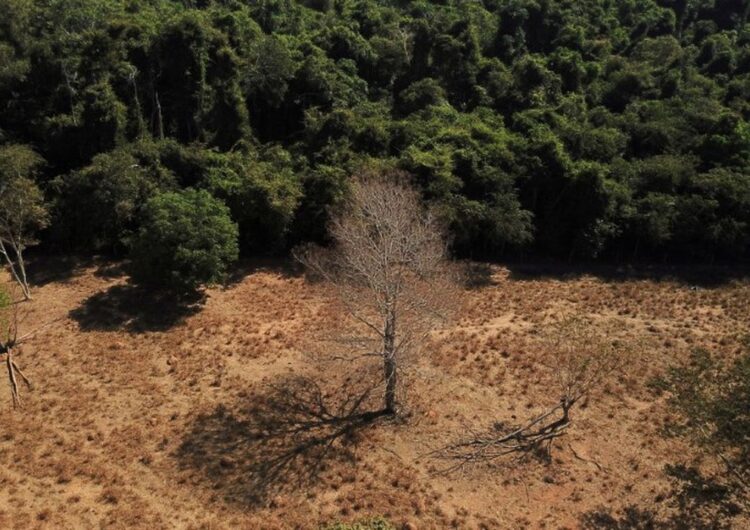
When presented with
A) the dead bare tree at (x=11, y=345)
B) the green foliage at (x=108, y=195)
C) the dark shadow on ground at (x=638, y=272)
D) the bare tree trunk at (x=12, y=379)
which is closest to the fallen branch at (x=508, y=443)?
the dark shadow on ground at (x=638, y=272)

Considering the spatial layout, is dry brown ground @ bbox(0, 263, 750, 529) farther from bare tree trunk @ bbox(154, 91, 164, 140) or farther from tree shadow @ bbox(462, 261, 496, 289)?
bare tree trunk @ bbox(154, 91, 164, 140)

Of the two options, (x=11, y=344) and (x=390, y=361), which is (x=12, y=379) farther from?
(x=390, y=361)

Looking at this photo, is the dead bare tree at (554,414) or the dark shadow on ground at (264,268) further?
the dark shadow on ground at (264,268)

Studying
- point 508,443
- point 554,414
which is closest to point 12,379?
point 508,443

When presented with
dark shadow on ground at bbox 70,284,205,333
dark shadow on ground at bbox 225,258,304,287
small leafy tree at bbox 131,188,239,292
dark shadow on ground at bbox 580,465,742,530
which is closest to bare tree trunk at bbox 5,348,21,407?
dark shadow on ground at bbox 70,284,205,333

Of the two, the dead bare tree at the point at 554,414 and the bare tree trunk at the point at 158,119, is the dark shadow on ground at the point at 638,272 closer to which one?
the dead bare tree at the point at 554,414

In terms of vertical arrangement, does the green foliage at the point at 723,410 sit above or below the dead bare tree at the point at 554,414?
above

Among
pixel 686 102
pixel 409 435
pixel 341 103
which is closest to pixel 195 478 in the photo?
pixel 409 435
